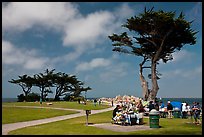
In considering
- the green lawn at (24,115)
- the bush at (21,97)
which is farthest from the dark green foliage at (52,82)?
the green lawn at (24,115)

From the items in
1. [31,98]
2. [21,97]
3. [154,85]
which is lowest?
[31,98]

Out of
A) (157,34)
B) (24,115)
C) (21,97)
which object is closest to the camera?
(24,115)

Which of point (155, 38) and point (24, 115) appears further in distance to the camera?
point (155, 38)

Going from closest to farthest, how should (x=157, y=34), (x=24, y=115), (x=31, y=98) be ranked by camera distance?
1. (x=24, y=115)
2. (x=157, y=34)
3. (x=31, y=98)

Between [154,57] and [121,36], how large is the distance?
485cm

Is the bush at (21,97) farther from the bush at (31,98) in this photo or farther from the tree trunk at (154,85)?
the tree trunk at (154,85)

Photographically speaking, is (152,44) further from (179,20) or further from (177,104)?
(177,104)

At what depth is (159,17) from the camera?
3572cm

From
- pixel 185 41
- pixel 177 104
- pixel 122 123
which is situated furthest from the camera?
pixel 185 41

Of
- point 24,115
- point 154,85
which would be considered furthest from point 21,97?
point 24,115

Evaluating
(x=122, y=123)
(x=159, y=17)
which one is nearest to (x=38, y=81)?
(x=159, y=17)

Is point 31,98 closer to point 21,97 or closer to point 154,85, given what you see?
point 21,97

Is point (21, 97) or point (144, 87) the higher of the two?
point (144, 87)

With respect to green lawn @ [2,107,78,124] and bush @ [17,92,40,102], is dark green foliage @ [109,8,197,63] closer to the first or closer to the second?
green lawn @ [2,107,78,124]
